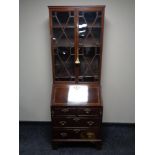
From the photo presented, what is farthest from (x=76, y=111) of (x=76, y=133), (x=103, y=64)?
(x=103, y=64)

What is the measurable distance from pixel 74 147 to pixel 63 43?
4.71 feet

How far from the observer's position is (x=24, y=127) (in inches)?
138

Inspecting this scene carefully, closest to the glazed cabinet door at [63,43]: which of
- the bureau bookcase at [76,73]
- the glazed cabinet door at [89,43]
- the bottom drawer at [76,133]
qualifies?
the bureau bookcase at [76,73]

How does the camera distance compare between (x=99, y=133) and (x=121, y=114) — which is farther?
(x=121, y=114)

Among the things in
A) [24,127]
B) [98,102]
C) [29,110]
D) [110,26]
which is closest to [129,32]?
[110,26]

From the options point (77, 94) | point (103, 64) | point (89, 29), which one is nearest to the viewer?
point (89, 29)

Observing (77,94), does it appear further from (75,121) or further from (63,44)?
(63,44)

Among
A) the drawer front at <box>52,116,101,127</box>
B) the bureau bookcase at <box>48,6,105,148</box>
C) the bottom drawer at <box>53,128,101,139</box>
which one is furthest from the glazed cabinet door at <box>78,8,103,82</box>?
the bottom drawer at <box>53,128,101,139</box>

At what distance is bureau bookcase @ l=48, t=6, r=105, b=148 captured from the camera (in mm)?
2730

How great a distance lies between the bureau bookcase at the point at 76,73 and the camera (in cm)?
273

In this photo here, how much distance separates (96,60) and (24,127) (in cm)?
163

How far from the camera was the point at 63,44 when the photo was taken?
2.85 m

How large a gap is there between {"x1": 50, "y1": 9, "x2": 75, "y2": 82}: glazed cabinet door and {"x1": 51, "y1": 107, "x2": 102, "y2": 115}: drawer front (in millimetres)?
426
